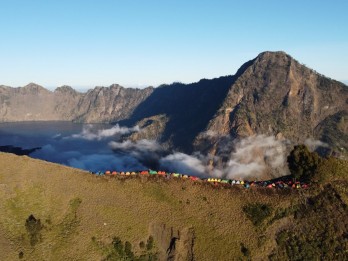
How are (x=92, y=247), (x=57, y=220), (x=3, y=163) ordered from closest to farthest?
(x=92, y=247) → (x=57, y=220) → (x=3, y=163)

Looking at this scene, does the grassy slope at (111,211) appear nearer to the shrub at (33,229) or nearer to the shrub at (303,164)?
the shrub at (33,229)

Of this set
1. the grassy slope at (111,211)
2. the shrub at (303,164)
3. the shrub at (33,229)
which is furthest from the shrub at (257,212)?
the shrub at (33,229)

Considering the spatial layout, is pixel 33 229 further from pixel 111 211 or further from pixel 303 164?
pixel 303 164

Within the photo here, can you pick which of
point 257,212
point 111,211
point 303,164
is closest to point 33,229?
point 111,211

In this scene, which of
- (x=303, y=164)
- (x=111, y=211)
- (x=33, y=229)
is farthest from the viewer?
(x=303, y=164)

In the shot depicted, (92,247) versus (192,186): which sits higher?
(192,186)

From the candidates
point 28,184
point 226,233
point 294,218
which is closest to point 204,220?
point 226,233

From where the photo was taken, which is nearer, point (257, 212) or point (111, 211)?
point (111, 211)

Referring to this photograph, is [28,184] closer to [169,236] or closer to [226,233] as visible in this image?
[169,236]
